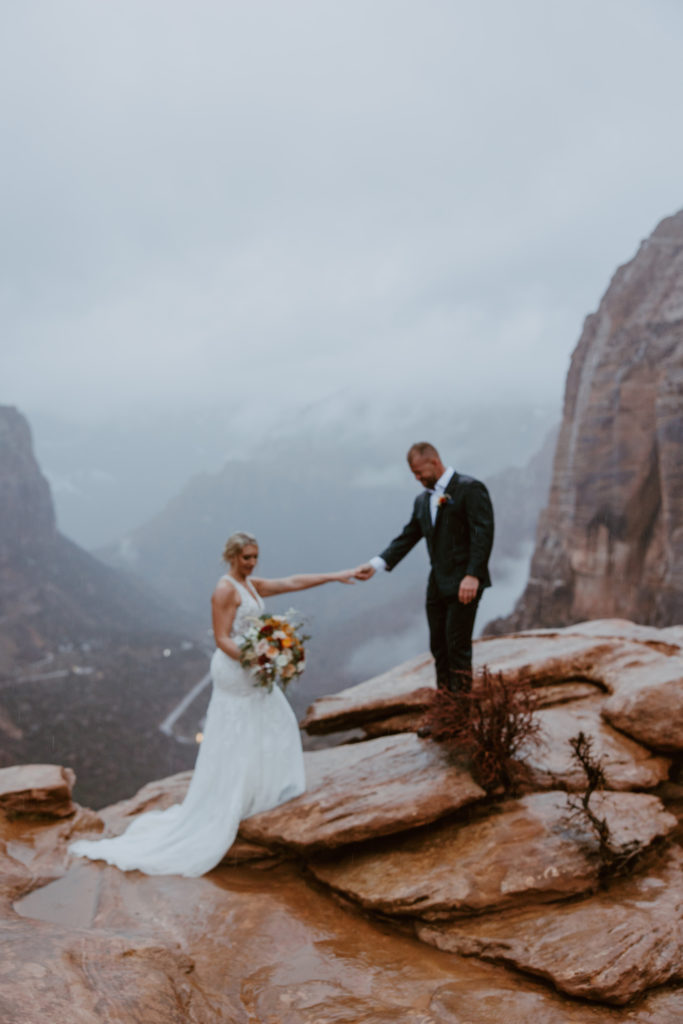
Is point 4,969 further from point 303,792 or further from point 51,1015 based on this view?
point 303,792

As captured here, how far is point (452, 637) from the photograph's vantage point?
6508mm

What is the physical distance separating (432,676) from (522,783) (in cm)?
353

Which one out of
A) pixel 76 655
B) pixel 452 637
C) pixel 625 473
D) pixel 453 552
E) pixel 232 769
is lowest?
pixel 76 655

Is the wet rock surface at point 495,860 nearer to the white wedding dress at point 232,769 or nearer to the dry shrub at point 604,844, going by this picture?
the dry shrub at point 604,844

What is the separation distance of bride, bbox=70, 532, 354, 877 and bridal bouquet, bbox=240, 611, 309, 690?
0.15m

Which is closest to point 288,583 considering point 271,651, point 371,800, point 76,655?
point 271,651

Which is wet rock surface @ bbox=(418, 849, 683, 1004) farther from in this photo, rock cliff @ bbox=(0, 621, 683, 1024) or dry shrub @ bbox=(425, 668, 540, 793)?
dry shrub @ bbox=(425, 668, 540, 793)

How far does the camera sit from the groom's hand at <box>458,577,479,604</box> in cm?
617

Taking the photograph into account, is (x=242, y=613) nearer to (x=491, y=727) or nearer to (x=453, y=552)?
(x=453, y=552)

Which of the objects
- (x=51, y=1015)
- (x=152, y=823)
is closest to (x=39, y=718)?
(x=152, y=823)

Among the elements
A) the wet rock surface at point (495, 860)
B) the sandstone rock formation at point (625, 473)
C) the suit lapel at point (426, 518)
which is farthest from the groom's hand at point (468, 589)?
the sandstone rock formation at point (625, 473)

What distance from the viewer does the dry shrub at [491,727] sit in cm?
608

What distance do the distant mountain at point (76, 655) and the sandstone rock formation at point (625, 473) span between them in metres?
38.6

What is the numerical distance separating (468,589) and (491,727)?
4.57ft
